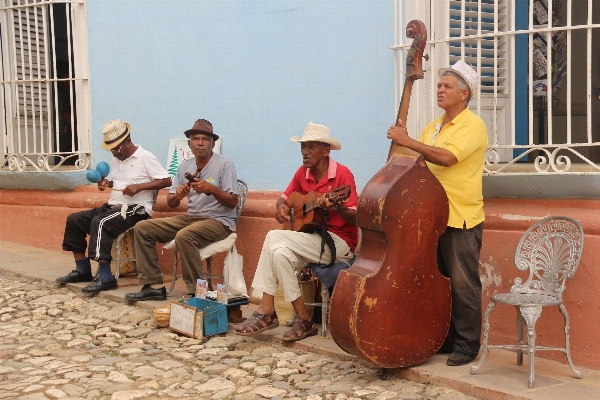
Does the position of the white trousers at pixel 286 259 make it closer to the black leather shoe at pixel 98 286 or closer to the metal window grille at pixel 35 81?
the black leather shoe at pixel 98 286

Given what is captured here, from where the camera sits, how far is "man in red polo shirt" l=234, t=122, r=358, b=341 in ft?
17.5

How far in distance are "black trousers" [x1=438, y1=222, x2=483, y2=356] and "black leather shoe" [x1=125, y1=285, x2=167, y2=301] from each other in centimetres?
268

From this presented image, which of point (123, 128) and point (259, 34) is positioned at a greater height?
point (259, 34)

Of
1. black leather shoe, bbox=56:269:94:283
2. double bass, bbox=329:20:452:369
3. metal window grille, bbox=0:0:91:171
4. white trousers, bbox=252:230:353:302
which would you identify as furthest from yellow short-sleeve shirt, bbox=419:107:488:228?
metal window grille, bbox=0:0:91:171

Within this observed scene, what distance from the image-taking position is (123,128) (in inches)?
271

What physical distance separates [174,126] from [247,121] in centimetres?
89

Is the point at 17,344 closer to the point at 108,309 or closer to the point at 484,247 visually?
the point at 108,309

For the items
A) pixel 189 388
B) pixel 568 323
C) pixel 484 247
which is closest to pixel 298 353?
pixel 189 388

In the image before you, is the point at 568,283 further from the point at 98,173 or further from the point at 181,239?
the point at 98,173

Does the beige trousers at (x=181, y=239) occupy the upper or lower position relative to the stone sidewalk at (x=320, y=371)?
upper

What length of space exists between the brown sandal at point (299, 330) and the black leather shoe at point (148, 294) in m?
1.50

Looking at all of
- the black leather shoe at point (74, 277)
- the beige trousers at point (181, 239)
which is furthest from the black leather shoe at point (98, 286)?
the beige trousers at point (181, 239)

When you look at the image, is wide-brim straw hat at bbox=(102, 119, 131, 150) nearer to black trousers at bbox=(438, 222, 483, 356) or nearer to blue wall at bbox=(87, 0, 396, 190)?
blue wall at bbox=(87, 0, 396, 190)

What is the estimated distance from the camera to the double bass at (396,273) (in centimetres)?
434
